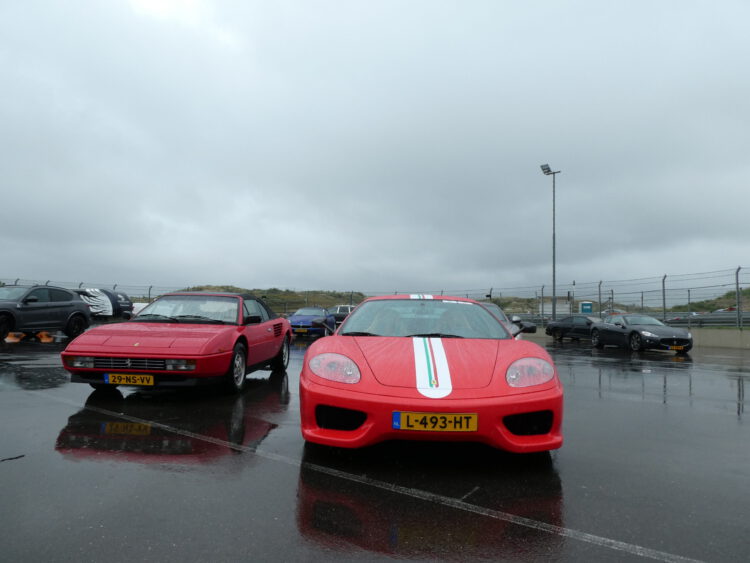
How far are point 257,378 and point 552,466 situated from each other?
16.9 feet

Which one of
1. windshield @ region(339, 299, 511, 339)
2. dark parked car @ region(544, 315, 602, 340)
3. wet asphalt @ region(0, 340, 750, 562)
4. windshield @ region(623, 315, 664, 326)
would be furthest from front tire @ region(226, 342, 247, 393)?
dark parked car @ region(544, 315, 602, 340)

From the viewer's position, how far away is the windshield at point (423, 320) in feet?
14.2

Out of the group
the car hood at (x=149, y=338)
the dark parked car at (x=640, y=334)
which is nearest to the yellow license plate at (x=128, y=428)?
the car hood at (x=149, y=338)

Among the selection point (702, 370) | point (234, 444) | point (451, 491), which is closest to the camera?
point (451, 491)

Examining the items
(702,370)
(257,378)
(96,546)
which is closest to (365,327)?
(96,546)

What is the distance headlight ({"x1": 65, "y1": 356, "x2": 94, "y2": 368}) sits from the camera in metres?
5.24

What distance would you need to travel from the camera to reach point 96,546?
7.21 ft

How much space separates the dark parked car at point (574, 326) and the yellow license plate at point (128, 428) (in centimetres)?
1651

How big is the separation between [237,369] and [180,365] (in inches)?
36.2

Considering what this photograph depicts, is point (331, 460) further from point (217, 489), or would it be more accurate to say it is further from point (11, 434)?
point (11, 434)

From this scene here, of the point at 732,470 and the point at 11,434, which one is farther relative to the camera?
the point at 11,434

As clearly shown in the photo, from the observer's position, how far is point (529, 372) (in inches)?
138

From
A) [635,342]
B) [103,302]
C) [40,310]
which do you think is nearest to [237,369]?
[40,310]

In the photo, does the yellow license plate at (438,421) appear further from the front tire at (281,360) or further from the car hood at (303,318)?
the car hood at (303,318)
